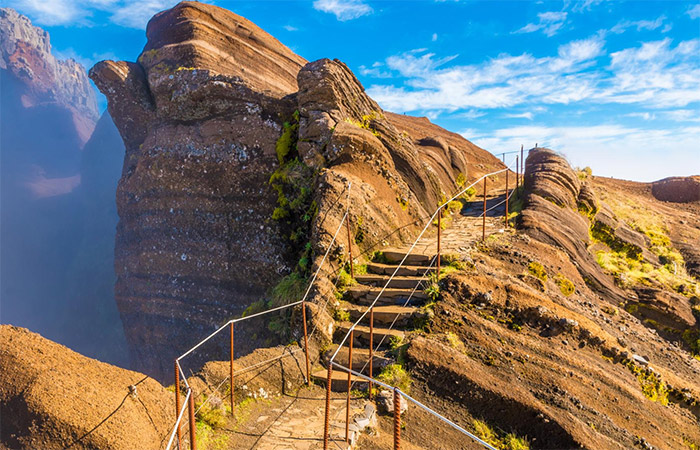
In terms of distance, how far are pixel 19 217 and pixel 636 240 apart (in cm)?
7502

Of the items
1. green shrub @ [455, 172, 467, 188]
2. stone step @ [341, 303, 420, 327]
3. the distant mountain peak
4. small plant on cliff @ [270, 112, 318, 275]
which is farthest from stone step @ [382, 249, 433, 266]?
the distant mountain peak

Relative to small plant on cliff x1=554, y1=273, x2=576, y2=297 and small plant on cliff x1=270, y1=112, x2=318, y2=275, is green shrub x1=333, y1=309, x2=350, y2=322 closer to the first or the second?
small plant on cliff x1=270, y1=112, x2=318, y2=275

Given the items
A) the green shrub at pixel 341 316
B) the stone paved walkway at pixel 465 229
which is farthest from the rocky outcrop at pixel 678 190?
the green shrub at pixel 341 316

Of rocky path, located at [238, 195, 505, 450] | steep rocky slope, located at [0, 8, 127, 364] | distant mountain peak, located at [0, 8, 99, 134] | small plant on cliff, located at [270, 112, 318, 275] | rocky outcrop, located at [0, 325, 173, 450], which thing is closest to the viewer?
rocky outcrop, located at [0, 325, 173, 450]

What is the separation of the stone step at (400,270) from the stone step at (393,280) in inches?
6.3

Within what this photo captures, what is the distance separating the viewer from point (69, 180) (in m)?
73.0

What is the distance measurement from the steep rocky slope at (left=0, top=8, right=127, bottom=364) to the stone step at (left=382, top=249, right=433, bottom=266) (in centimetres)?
3007

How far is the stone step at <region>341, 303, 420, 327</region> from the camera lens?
7742 mm

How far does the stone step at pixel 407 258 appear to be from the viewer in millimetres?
9335

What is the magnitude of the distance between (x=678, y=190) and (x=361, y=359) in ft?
88.2

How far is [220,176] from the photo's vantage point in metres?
13.1

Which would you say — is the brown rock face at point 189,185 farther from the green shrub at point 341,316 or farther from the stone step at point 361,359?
the stone step at point 361,359

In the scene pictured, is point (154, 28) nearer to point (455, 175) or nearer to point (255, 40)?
point (255, 40)

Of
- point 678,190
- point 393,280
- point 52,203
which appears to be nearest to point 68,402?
point 393,280
